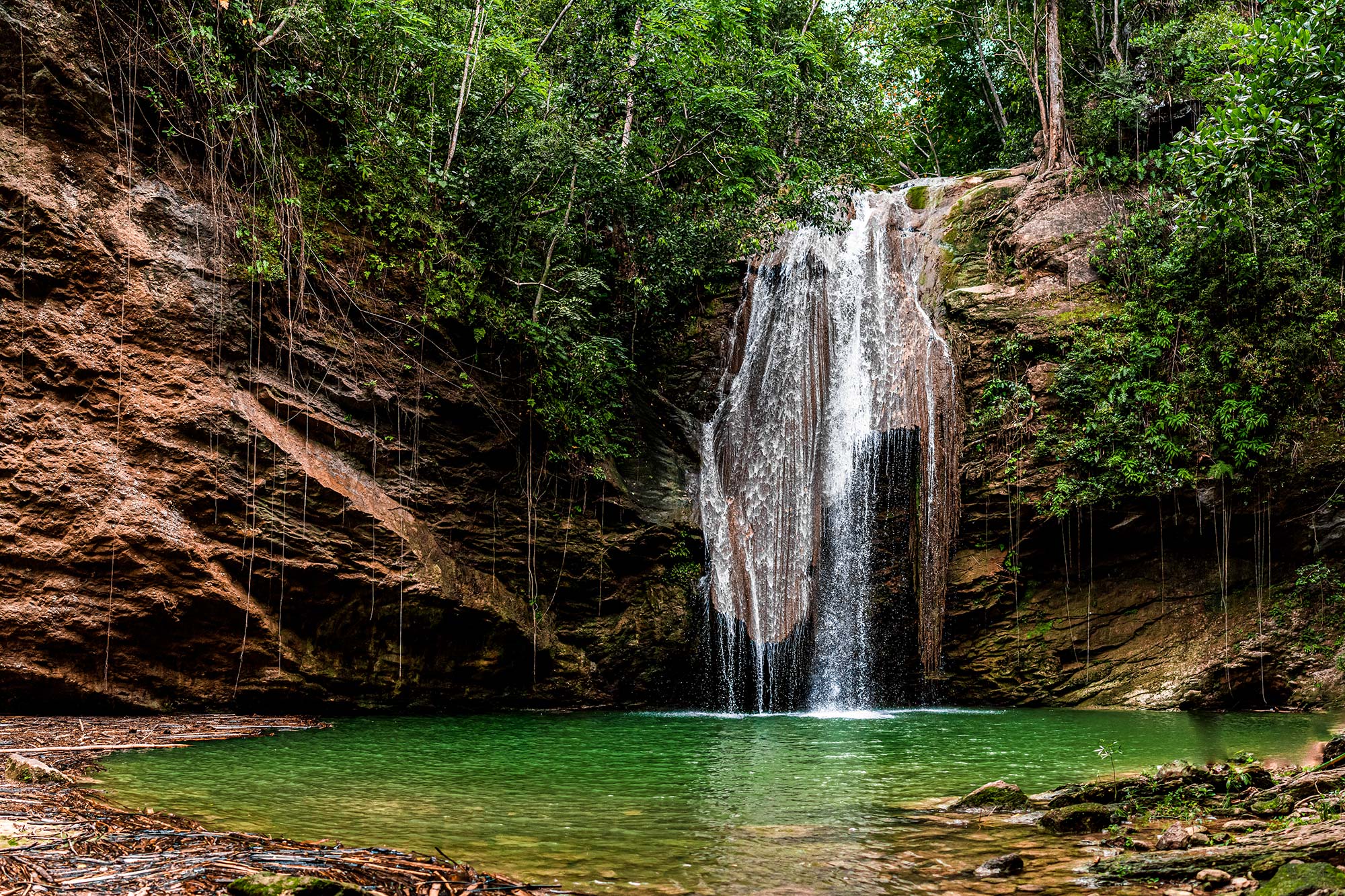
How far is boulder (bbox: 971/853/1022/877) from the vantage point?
3.82 metres

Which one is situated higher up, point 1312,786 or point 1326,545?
point 1326,545

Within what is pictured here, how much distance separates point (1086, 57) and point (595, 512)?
1850 centimetres

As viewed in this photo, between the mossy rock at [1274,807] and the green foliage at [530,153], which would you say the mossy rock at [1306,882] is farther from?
the green foliage at [530,153]

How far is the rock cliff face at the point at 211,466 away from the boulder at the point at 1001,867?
853cm

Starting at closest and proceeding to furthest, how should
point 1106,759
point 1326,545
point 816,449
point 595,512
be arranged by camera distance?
point 1106,759
point 1326,545
point 595,512
point 816,449

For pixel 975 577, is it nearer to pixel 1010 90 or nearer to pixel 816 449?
pixel 816 449

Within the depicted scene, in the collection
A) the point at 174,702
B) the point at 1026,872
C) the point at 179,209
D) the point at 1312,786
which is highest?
the point at 179,209

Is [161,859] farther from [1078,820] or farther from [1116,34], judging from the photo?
[1116,34]

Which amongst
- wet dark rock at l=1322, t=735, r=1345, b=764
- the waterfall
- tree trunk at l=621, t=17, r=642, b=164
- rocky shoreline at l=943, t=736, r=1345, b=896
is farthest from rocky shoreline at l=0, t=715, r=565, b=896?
tree trunk at l=621, t=17, r=642, b=164

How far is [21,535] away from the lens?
850cm

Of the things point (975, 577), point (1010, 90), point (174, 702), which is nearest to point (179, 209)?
point (174, 702)

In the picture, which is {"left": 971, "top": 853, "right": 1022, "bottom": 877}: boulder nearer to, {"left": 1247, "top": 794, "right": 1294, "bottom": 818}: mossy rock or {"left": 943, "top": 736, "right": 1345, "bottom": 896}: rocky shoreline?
{"left": 943, "top": 736, "right": 1345, "bottom": 896}: rocky shoreline

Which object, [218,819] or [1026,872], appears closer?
[1026,872]

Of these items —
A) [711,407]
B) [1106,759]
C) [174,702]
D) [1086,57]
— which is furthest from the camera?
[1086,57]
